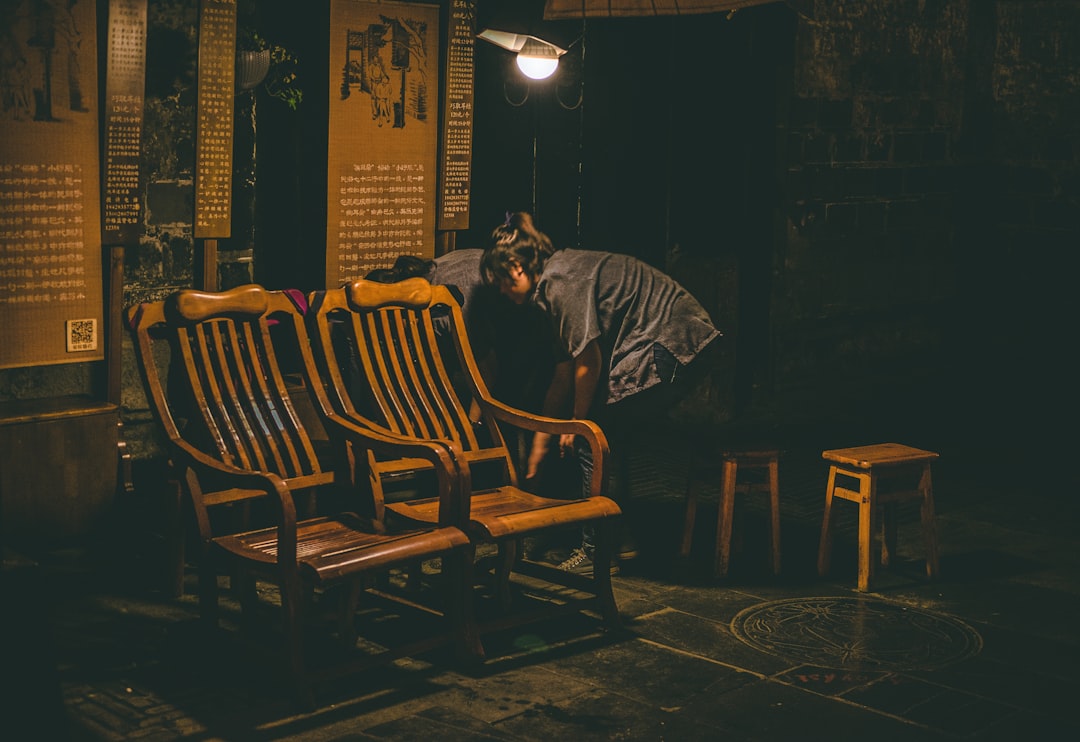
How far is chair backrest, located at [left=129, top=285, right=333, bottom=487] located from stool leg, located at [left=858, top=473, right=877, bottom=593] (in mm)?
2512

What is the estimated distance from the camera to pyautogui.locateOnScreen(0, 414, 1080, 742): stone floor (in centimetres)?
502

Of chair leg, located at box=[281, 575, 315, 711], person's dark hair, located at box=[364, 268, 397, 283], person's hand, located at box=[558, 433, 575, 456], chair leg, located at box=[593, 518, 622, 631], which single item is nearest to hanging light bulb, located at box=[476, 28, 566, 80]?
person's dark hair, located at box=[364, 268, 397, 283]

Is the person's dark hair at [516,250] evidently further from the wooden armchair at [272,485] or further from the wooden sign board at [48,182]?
the wooden sign board at [48,182]

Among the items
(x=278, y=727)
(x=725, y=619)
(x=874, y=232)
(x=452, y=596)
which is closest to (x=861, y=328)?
(x=874, y=232)

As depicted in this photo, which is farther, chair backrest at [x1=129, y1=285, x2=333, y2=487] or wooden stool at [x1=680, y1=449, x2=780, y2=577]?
wooden stool at [x1=680, y1=449, x2=780, y2=577]

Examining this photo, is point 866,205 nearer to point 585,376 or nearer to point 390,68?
point 390,68

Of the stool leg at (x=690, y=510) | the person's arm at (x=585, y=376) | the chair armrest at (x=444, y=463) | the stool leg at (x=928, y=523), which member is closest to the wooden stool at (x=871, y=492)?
the stool leg at (x=928, y=523)

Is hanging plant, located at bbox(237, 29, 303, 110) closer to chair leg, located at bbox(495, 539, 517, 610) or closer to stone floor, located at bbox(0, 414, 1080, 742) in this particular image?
stone floor, located at bbox(0, 414, 1080, 742)

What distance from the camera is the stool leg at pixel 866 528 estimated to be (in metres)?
6.58

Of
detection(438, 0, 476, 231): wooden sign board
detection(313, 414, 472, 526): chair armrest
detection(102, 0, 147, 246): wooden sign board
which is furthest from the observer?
detection(438, 0, 476, 231): wooden sign board

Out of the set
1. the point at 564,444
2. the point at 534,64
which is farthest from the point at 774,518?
the point at 534,64

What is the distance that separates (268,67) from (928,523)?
14.5 feet

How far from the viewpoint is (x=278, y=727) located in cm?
498

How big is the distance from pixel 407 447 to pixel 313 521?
1.79ft
